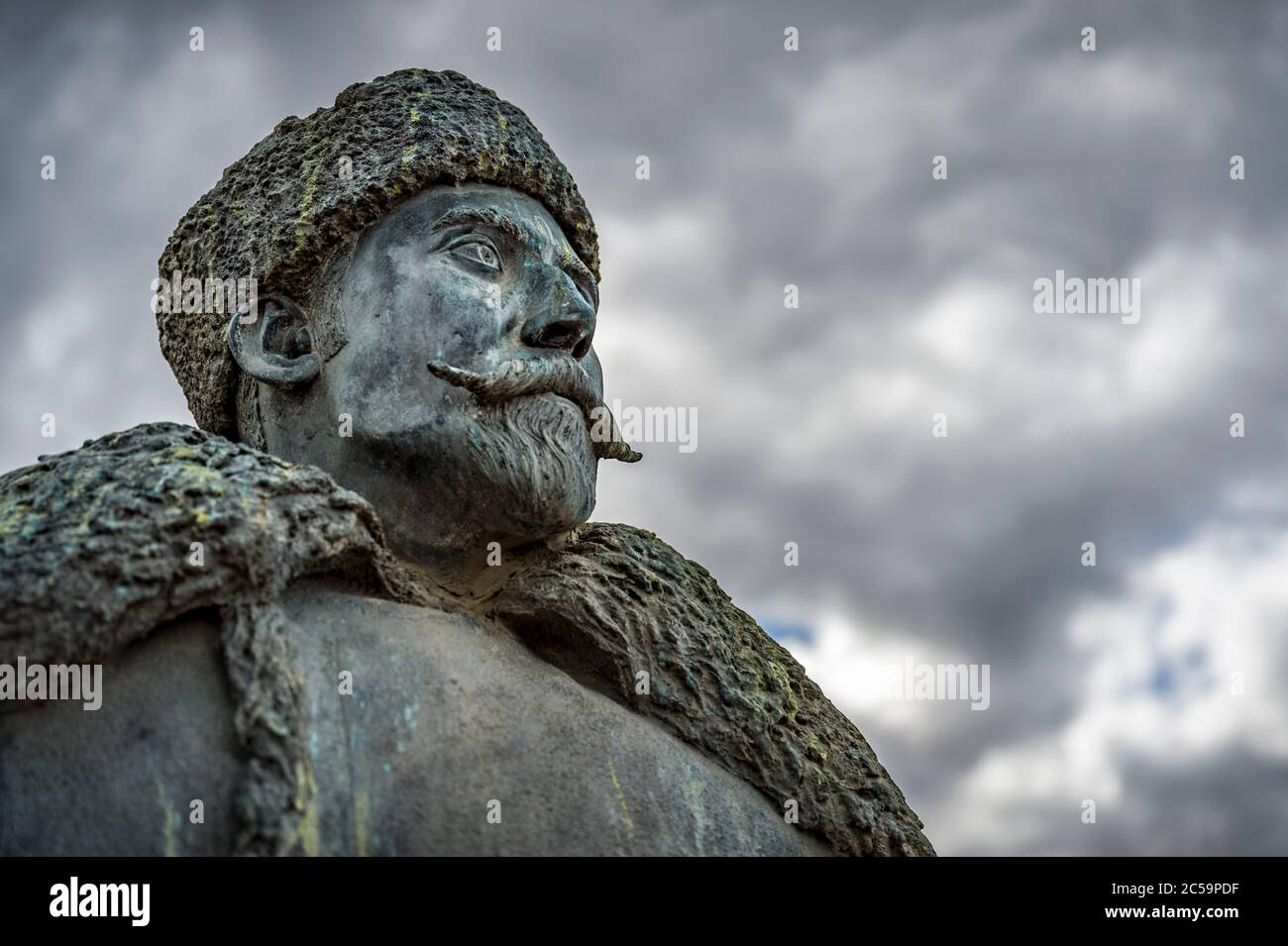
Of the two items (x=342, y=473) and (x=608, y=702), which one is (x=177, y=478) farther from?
(x=608, y=702)

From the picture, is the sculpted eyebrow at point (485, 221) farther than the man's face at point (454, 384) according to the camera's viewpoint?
Yes

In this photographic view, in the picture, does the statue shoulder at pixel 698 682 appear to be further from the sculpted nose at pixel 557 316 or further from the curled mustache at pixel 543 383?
the sculpted nose at pixel 557 316

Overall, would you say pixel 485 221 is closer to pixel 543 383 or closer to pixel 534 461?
pixel 543 383

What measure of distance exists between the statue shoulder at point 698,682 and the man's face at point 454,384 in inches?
11.6

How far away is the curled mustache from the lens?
747 centimetres

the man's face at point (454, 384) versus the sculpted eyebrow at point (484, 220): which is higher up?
the sculpted eyebrow at point (484, 220)

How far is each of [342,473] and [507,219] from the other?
Answer: 4.64ft

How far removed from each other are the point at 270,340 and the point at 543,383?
1.37m

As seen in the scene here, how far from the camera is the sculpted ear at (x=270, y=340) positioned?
7965mm

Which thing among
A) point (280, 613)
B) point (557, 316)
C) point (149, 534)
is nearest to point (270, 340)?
point (557, 316)

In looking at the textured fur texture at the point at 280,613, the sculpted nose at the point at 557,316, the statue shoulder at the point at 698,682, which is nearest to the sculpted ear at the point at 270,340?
the sculpted nose at the point at 557,316

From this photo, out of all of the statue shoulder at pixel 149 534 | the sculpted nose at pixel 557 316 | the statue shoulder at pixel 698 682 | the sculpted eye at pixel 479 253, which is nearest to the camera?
the statue shoulder at pixel 149 534

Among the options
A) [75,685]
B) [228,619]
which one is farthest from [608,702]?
[75,685]

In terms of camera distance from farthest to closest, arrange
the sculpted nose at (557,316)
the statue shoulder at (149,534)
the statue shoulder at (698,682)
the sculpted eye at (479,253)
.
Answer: the sculpted eye at (479,253)
the sculpted nose at (557,316)
the statue shoulder at (698,682)
the statue shoulder at (149,534)
